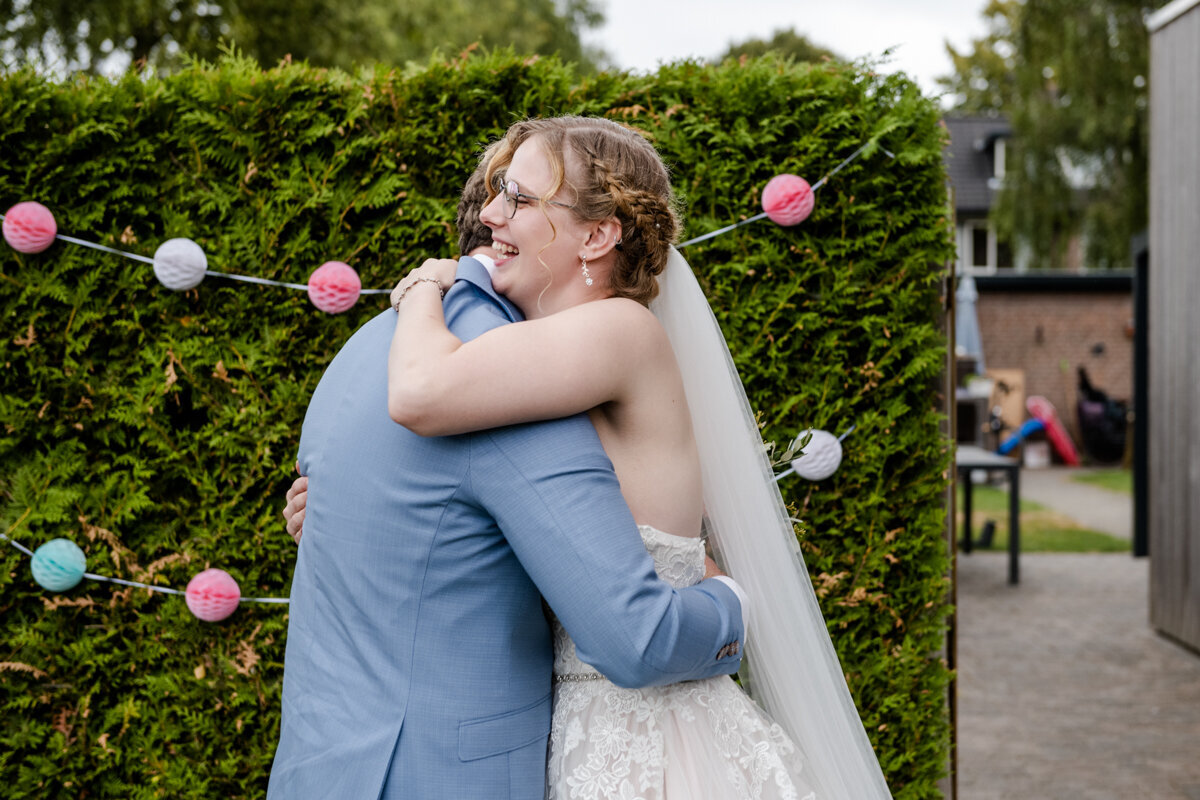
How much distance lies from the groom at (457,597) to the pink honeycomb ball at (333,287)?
58.9 inches

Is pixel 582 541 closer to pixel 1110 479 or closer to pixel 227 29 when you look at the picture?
pixel 227 29

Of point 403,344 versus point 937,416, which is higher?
point 403,344

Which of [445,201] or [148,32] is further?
[148,32]

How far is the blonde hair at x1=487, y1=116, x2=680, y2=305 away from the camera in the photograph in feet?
5.11

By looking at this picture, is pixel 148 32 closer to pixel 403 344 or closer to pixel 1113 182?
pixel 403 344

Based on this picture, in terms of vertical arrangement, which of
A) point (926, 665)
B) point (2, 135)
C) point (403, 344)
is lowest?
point (926, 665)

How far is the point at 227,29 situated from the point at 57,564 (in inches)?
421

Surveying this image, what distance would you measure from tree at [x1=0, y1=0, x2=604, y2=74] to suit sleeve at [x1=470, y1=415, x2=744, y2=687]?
30.0 feet

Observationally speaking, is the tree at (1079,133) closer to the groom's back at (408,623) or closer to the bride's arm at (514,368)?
the bride's arm at (514,368)

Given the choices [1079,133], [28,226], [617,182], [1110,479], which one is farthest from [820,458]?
[1079,133]

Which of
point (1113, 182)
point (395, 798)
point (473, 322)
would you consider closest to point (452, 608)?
point (395, 798)

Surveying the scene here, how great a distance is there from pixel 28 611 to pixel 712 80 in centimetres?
289

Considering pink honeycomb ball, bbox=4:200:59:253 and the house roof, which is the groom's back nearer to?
pink honeycomb ball, bbox=4:200:59:253

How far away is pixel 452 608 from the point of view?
4.74ft
